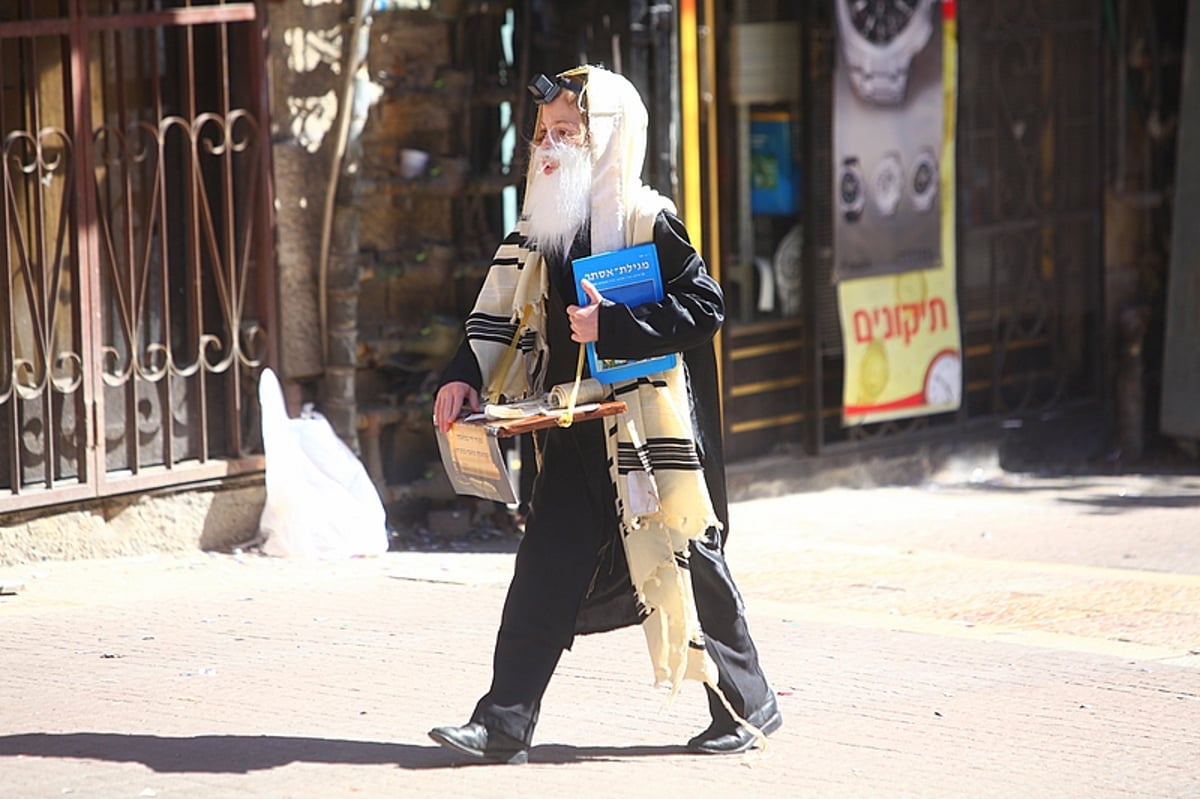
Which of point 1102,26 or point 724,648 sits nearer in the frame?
point 724,648

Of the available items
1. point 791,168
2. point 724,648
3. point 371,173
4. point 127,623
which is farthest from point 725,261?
point 724,648

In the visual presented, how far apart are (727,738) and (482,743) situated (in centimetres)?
70

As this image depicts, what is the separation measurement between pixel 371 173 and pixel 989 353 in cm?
453

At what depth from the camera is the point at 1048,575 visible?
8.64 metres

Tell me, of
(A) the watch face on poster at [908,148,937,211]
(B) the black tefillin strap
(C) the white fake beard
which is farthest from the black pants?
(A) the watch face on poster at [908,148,937,211]

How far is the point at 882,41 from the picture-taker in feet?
35.7

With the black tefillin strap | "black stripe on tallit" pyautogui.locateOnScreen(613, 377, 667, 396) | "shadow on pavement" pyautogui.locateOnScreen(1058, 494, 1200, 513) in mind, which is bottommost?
"shadow on pavement" pyautogui.locateOnScreen(1058, 494, 1200, 513)

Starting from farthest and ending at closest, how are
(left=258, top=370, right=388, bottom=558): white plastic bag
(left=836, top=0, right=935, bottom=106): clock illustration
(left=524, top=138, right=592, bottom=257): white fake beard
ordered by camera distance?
1. (left=836, top=0, right=935, bottom=106): clock illustration
2. (left=258, top=370, right=388, bottom=558): white plastic bag
3. (left=524, top=138, right=592, bottom=257): white fake beard

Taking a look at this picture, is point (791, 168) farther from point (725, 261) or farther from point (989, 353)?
point (989, 353)

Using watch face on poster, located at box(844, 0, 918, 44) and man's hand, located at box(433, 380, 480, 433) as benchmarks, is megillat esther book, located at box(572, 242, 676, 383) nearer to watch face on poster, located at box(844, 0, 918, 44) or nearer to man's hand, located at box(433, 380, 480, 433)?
man's hand, located at box(433, 380, 480, 433)

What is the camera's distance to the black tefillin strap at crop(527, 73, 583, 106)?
17.3 feet

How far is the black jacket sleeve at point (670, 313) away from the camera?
17.2 ft

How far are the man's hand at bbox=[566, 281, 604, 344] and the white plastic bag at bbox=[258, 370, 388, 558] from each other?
141 inches

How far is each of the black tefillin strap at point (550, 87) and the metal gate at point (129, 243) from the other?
132 inches
